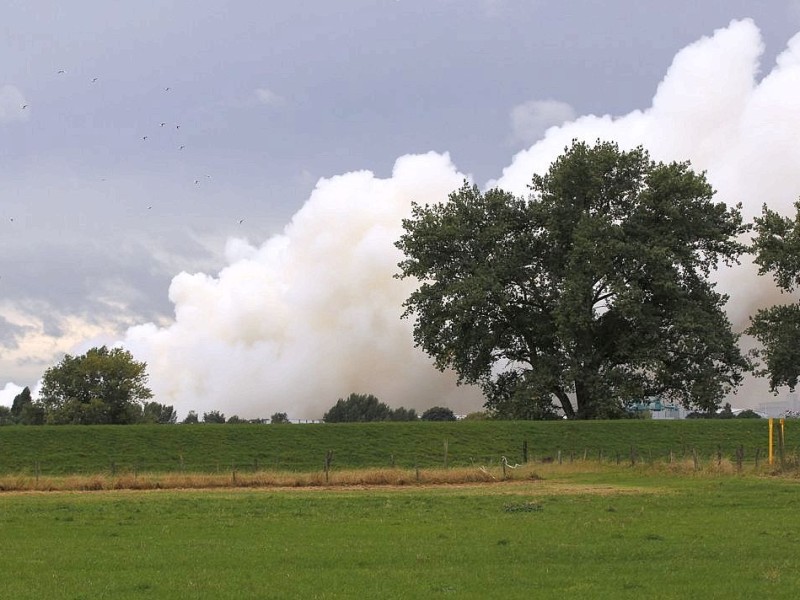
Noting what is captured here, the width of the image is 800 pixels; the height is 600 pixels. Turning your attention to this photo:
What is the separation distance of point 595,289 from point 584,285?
7.64ft

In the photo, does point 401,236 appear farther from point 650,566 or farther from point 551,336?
point 650,566

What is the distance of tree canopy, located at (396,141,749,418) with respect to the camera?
220ft

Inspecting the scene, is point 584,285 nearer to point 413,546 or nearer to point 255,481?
point 255,481

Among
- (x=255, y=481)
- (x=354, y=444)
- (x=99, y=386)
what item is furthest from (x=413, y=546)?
(x=99, y=386)

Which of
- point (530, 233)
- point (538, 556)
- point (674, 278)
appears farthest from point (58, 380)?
point (538, 556)

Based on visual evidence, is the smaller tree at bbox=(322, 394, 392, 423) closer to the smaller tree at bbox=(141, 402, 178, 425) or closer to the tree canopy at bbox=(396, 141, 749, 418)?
the smaller tree at bbox=(141, 402, 178, 425)

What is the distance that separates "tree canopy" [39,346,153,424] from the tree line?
53.3 m

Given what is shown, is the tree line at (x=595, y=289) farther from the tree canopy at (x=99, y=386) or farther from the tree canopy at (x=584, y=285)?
the tree canopy at (x=99, y=386)

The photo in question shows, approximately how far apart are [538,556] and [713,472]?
1024 inches

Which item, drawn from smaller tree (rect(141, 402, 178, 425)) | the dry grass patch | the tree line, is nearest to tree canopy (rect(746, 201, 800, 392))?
the tree line

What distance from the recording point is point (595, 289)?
68.4 metres

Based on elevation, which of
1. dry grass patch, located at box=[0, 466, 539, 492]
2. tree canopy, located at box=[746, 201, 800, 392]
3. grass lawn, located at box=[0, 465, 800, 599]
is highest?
tree canopy, located at box=[746, 201, 800, 392]

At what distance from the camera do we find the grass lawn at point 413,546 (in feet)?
46.8

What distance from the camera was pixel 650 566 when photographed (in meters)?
15.9
